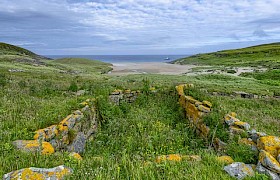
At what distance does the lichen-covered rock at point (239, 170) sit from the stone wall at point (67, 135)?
3.25 meters

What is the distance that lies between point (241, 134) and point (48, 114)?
5.11 metres

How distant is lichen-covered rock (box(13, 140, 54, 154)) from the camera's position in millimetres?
4344

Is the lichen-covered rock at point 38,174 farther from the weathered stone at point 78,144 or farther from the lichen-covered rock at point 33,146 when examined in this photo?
the weathered stone at point 78,144

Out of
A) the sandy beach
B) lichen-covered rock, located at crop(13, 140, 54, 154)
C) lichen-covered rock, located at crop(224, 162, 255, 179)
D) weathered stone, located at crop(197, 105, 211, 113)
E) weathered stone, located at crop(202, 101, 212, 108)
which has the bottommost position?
lichen-covered rock, located at crop(224, 162, 255, 179)

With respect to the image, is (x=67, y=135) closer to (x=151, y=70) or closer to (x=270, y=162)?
(x=270, y=162)

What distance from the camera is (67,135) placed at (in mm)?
5895

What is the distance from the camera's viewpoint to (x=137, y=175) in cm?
356

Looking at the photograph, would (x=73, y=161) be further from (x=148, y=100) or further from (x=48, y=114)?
(x=148, y=100)

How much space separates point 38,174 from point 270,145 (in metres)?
4.05

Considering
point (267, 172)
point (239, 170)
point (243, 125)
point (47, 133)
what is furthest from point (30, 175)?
point (243, 125)

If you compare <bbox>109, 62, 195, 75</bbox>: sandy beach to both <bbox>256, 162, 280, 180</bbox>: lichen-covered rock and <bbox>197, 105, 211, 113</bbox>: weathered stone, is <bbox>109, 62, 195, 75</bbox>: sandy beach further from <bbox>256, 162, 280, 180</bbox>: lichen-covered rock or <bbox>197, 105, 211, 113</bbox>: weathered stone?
<bbox>256, 162, 280, 180</bbox>: lichen-covered rock

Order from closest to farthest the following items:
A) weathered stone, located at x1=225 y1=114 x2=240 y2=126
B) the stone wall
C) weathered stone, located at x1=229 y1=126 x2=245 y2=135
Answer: the stone wall
weathered stone, located at x1=229 y1=126 x2=245 y2=135
weathered stone, located at x1=225 y1=114 x2=240 y2=126

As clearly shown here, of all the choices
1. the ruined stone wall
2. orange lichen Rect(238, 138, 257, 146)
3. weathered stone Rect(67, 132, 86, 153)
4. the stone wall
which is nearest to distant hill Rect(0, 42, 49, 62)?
the stone wall

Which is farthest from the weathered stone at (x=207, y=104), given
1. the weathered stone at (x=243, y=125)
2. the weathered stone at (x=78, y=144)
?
the weathered stone at (x=78, y=144)
